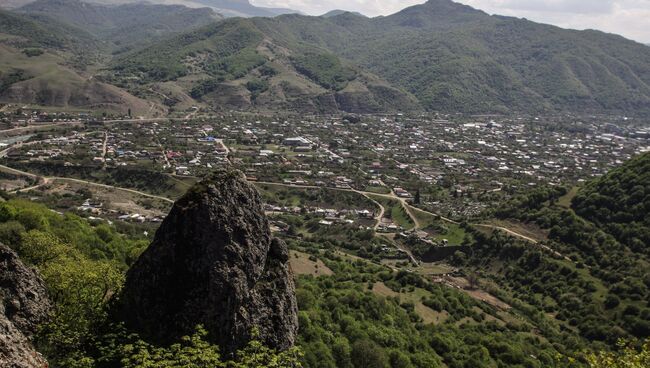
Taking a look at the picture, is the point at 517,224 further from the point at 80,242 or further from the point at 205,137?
the point at 205,137

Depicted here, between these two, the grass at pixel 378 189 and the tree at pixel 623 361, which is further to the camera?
the grass at pixel 378 189

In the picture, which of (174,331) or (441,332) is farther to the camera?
(441,332)

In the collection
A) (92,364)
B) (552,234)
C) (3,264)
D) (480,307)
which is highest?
(3,264)

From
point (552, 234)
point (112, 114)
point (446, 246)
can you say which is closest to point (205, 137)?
point (112, 114)

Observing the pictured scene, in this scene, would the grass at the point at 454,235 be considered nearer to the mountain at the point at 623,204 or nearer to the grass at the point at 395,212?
the grass at the point at 395,212

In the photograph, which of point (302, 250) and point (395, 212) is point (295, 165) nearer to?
point (395, 212)

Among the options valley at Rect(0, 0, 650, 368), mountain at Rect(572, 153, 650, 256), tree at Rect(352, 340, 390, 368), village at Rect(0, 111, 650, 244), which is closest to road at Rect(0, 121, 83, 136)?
village at Rect(0, 111, 650, 244)

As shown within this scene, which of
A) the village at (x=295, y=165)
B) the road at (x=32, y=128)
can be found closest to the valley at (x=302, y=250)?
the village at (x=295, y=165)

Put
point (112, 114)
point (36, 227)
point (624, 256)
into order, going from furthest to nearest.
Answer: point (112, 114), point (624, 256), point (36, 227)
